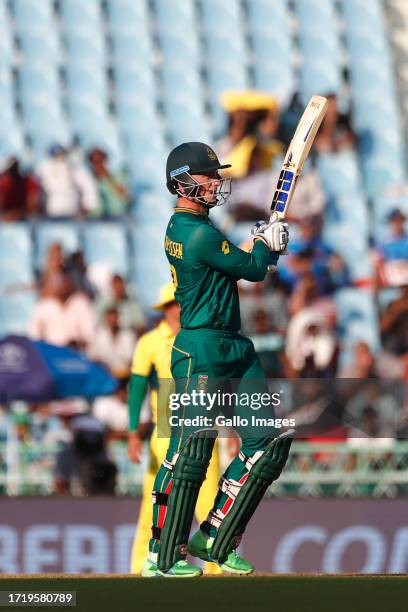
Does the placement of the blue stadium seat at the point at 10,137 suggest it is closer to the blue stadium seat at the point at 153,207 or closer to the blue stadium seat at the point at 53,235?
the blue stadium seat at the point at 53,235

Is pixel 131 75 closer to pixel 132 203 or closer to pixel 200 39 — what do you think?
pixel 200 39

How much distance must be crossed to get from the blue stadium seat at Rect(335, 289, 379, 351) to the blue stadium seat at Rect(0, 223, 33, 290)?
9.93ft

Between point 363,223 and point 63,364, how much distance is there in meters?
4.54

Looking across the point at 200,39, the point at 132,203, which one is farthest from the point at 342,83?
the point at 132,203

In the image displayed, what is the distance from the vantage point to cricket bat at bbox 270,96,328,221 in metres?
6.42

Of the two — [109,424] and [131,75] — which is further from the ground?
[131,75]

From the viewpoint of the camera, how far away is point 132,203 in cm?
1495

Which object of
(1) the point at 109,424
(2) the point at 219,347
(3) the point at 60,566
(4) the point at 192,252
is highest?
(4) the point at 192,252

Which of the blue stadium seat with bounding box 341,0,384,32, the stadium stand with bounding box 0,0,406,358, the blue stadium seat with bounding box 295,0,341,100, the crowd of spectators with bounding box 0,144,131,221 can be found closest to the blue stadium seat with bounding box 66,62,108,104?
the stadium stand with bounding box 0,0,406,358

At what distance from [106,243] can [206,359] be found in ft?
28.1

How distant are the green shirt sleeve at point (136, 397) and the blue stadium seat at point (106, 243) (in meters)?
5.90

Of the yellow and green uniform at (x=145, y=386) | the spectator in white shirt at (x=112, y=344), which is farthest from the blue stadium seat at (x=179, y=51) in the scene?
the yellow and green uniform at (x=145, y=386)

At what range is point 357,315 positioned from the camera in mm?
13922

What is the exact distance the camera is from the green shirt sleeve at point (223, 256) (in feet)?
19.7
